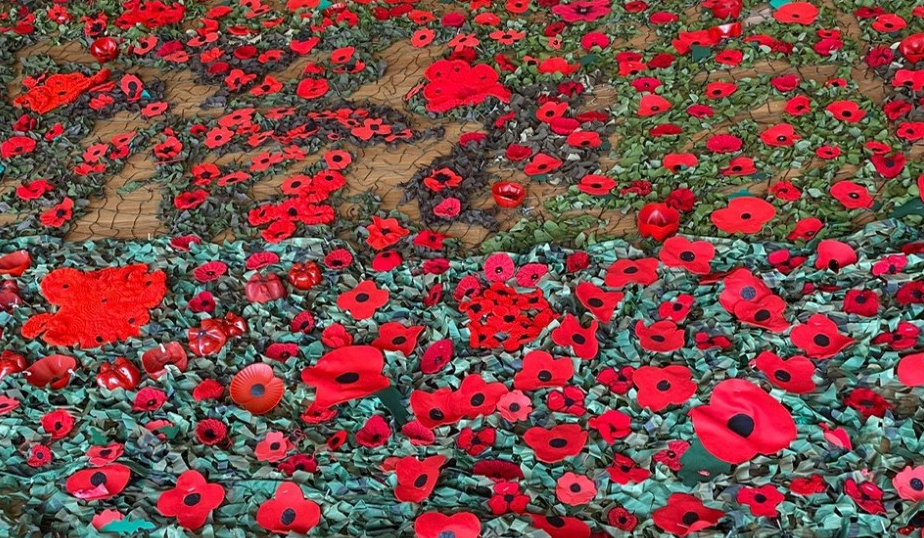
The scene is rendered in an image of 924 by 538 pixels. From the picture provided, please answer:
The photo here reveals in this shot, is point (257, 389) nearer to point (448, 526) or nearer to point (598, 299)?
point (448, 526)

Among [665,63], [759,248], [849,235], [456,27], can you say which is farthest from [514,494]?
[456,27]

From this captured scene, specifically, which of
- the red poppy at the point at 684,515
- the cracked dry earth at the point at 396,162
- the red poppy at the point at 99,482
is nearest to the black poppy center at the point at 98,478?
the red poppy at the point at 99,482

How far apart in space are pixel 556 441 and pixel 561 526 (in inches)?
7.7

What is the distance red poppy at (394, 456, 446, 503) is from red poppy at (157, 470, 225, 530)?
0.35m

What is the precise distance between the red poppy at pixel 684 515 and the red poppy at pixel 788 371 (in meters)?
0.33

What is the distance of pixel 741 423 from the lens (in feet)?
5.38

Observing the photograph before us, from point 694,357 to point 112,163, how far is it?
1.95m

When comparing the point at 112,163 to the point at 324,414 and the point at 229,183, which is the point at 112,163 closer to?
the point at 229,183

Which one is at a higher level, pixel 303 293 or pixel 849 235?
pixel 849 235

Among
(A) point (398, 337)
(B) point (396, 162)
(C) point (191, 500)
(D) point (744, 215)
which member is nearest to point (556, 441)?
(A) point (398, 337)

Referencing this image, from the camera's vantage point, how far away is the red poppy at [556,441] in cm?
164

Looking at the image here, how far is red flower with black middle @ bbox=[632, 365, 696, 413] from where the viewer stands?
5.62 feet

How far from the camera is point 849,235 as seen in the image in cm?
204

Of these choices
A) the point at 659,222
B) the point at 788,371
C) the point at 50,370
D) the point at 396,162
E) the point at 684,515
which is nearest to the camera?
the point at 684,515
